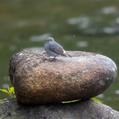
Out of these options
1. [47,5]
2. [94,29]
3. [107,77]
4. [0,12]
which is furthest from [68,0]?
[107,77]

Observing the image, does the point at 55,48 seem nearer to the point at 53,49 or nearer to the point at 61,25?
the point at 53,49

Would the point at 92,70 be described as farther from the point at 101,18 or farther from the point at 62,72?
the point at 101,18

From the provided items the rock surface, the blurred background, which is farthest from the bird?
the blurred background

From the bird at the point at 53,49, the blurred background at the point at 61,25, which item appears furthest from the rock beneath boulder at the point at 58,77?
the blurred background at the point at 61,25

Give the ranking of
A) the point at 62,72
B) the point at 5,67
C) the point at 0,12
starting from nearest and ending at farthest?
the point at 62,72
the point at 5,67
the point at 0,12

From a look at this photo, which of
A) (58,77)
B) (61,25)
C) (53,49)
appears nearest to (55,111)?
(58,77)
